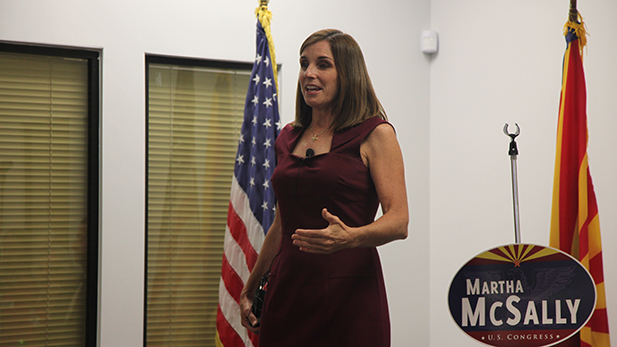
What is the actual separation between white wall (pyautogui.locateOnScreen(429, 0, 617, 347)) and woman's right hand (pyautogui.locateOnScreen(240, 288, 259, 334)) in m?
1.66

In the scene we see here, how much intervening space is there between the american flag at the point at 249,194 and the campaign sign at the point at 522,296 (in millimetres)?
1448

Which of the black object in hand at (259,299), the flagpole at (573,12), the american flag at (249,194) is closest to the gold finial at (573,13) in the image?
the flagpole at (573,12)

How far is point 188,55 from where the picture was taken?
3246mm

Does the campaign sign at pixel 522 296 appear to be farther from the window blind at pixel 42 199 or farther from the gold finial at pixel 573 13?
the window blind at pixel 42 199

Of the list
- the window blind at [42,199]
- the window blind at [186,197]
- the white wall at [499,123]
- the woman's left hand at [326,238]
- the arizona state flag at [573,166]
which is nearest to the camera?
the woman's left hand at [326,238]

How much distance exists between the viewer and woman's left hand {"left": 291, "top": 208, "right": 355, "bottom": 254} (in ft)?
4.51

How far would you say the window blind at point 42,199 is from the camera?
303 cm

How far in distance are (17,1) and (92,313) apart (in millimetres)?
1732

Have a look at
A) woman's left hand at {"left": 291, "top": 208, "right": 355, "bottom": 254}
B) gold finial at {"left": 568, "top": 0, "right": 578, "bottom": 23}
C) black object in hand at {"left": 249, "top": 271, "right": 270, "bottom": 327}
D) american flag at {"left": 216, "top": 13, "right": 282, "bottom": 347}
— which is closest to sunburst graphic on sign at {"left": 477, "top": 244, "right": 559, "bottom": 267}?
woman's left hand at {"left": 291, "top": 208, "right": 355, "bottom": 254}

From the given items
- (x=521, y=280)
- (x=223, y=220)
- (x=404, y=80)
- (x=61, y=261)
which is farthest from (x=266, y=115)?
(x=521, y=280)

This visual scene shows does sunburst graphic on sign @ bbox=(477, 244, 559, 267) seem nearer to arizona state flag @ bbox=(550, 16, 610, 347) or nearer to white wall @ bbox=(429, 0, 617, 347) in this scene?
arizona state flag @ bbox=(550, 16, 610, 347)

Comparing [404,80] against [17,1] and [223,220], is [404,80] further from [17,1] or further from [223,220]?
[17,1]

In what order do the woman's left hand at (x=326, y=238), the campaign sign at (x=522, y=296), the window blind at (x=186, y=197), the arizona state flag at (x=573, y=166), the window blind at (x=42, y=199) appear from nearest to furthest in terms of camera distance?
the woman's left hand at (x=326, y=238) < the campaign sign at (x=522, y=296) < the arizona state flag at (x=573, y=166) < the window blind at (x=42, y=199) < the window blind at (x=186, y=197)

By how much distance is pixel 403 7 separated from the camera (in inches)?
146
